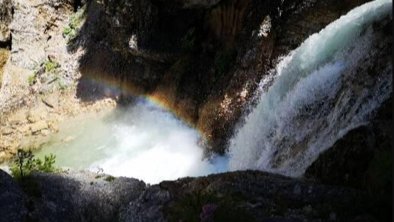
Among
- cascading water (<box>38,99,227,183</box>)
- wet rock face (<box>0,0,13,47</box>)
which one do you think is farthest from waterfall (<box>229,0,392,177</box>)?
wet rock face (<box>0,0,13,47</box>)

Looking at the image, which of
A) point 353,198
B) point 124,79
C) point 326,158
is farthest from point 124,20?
point 353,198

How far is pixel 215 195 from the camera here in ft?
22.6

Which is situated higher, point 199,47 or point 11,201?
point 199,47

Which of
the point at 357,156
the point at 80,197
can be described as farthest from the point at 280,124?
the point at 80,197

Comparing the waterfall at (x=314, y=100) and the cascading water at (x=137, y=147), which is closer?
the waterfall at (x=314, y=100)

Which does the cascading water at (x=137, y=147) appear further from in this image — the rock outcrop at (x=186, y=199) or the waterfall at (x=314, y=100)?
the rock outcrop at (x=186, y=199)

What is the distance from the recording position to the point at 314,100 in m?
11.2

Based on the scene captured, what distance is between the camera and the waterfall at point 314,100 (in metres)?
9.10

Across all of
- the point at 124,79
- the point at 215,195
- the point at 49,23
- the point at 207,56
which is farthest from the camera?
the point at 49,23

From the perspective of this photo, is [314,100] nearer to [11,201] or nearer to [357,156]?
[357,156]

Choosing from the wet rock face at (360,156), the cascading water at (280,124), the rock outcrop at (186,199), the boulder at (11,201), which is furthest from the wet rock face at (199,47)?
the boulder at (11,201)

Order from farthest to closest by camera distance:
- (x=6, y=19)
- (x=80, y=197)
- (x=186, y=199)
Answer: (x=6, y=19)
(x=80, y=197)
(x=186, y=199)

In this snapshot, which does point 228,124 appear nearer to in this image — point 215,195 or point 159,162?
point 159,162

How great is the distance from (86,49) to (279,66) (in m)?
7.87
